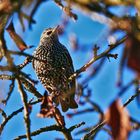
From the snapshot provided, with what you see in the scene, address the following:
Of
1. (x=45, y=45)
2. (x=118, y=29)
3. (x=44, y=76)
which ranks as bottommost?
(x=118, y=29)

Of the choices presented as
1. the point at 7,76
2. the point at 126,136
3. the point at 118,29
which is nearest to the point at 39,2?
the point at 118,29

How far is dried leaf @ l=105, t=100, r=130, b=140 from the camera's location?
5.91ft

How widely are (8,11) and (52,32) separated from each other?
7.32 meters

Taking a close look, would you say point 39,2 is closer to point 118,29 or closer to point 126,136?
point 118,29

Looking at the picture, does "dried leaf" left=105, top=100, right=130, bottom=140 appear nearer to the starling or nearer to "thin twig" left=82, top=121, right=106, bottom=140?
"thin twig" left=82, top=121, right=106, bottom=140

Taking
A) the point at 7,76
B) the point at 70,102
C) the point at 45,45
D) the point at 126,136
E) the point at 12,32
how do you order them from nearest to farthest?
1. the point at 126,136
2. the point at 12,32
3. the point at 7,76
4. the point at 70,102
5. the point at 45,45

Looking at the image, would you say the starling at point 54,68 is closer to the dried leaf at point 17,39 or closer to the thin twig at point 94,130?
the thin twig at point 94,130

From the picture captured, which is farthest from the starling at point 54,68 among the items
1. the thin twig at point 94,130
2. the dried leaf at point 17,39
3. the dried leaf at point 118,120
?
the dried leaf at point 118,120

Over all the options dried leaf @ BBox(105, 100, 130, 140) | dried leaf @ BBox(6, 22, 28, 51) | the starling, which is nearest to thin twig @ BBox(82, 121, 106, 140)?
dried leaf @ BBox(6, 22, 28, 51)

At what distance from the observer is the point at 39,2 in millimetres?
2232

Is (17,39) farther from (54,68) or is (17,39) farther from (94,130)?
(54,68)

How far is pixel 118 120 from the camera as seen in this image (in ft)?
6.05

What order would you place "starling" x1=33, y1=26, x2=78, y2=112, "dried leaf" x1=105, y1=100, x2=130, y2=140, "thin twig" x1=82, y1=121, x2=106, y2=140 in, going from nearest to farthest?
"dried leaf" x1=105, y1=100, x2=130, y2=140
"thin twig" x1=82, y1=121, x2=106, y2=140
"starling" x1=33, y1=26, x2=78, y2=112

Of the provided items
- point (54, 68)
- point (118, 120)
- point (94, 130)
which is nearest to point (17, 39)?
point (118, 120)
